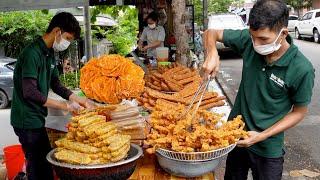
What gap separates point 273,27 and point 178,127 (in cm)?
83

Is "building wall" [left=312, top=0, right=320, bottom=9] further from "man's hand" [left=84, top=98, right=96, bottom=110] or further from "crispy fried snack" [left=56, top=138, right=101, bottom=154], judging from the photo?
"crispy fried snack" [left=56, top=138, right=101, bottom=154]

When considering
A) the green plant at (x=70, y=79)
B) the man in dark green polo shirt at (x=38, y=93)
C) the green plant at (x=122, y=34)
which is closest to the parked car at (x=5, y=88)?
the green plant at (x=70, y=79)

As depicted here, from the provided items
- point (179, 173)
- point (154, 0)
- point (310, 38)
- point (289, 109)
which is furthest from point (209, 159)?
point (310, 38)

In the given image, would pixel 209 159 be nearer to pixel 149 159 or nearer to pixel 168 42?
pixel 149 159

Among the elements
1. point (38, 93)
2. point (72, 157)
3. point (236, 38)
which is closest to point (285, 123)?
point (236, 38)

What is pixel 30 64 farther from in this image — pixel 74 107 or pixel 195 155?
pixel 195 155

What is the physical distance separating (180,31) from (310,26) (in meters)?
20.0

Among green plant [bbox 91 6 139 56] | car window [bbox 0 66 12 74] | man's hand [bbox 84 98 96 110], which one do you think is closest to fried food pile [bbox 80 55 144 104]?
man's hand [bbox 84 98 96 110]

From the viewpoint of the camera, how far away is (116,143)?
2.56m

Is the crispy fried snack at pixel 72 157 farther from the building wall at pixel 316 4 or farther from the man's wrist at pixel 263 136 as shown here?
the building wall at pixel 316 4

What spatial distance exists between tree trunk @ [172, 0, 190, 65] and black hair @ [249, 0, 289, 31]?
9.56ft

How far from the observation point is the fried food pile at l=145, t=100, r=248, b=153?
260cm

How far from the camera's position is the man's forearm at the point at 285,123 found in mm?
2740

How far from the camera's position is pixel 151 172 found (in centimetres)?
291
